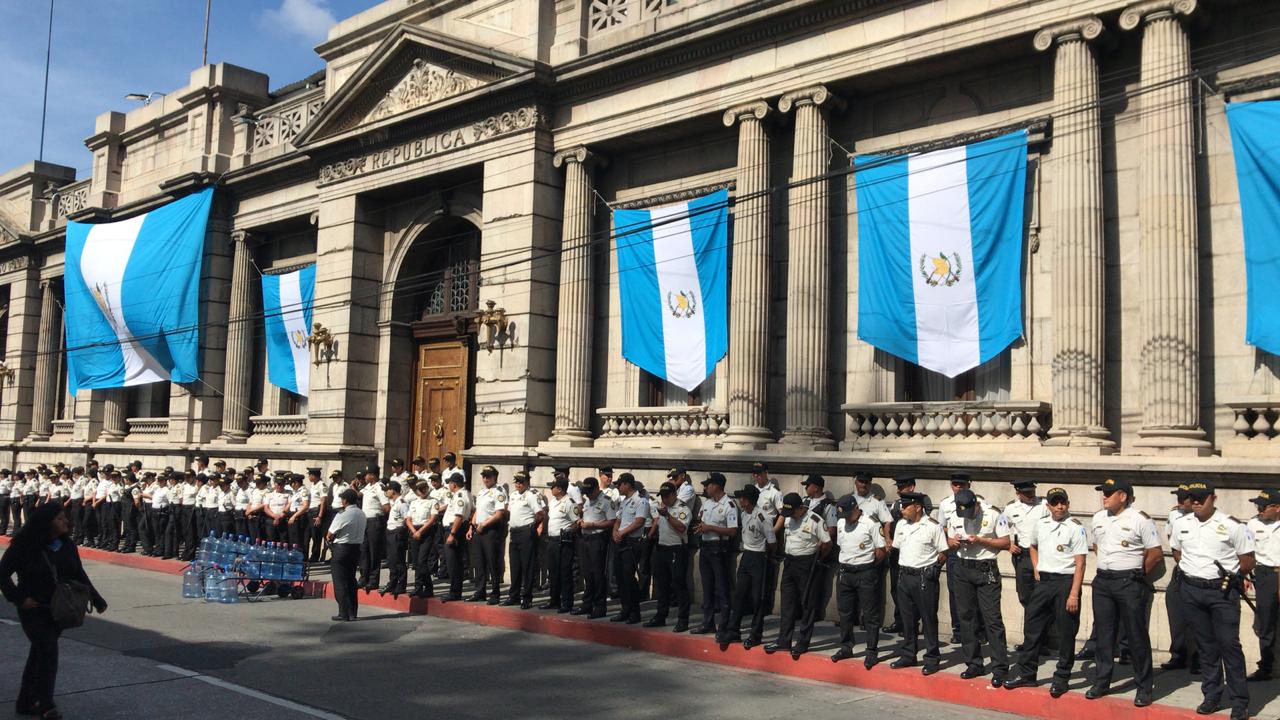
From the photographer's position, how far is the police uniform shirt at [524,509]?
15.9m

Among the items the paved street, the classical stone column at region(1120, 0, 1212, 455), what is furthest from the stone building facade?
the paved street

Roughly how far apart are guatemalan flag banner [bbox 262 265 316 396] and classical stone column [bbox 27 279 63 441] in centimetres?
1256

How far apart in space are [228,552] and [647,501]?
7.73m

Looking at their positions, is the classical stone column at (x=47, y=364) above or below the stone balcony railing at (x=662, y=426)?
above

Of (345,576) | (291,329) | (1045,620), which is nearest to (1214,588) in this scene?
(1045,620)

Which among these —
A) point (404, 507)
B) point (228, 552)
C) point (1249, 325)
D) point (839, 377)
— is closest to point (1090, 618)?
point (1249, 325)

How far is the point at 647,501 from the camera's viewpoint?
14742 millimetres

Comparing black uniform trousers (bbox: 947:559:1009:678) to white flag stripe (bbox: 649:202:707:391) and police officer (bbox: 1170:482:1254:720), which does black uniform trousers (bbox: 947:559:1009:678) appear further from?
white flag stripe (bbox: 649:202:707:391)

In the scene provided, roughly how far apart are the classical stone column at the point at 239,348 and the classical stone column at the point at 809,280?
15760 millimetres

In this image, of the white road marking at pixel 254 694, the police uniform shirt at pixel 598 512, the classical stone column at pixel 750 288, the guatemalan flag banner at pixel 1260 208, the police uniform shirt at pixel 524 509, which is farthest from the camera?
the classical stone column at pixel 750 288

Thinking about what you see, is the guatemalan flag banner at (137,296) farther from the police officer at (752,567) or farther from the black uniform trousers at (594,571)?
the police officer at (752,567)

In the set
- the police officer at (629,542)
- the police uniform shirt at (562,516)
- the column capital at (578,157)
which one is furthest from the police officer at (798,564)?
the column capital at (578,157)

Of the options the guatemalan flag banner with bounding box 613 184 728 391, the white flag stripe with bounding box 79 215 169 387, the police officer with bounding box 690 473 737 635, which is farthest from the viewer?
the white flag stripe with bounding box 79 215 169 387

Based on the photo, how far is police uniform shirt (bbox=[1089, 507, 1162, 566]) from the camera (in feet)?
33.2
